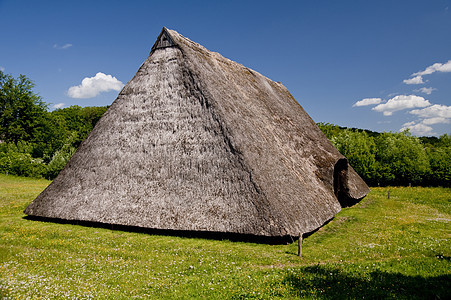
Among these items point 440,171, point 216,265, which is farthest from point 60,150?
point 440,171

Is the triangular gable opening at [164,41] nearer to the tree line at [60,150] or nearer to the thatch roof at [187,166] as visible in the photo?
the thatch roof at [187,166]

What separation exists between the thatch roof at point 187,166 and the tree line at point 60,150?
24.4 metres

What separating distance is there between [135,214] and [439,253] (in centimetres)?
1031

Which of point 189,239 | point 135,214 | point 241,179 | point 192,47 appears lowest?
point 189,239

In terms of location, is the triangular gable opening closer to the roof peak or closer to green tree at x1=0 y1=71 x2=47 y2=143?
the roof peak

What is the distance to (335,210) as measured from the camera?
1259 centimetres

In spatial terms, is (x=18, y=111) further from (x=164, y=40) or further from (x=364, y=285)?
(x=364, y=285)

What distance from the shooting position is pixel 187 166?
10.6m

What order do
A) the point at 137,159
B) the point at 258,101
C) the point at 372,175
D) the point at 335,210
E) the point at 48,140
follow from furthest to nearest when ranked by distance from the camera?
the point at 48,140, the point at 372,175, the point at 258,101, the point at 335,210, the point at 137,159

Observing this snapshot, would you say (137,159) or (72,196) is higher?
(137,159)

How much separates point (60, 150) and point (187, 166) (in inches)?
1478

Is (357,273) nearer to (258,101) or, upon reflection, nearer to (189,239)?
(189,239)

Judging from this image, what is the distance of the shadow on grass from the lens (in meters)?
5.39

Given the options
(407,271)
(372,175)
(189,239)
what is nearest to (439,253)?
(407,271)
